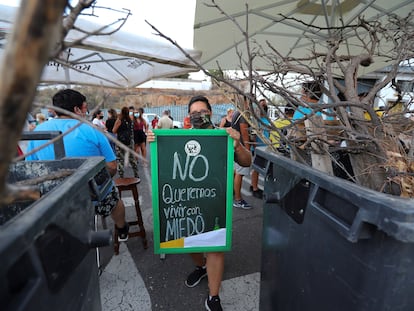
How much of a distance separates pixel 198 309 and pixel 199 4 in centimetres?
343

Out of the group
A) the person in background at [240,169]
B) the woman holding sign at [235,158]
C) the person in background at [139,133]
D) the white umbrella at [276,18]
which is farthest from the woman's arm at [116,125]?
the woman holding sign at [235,158]

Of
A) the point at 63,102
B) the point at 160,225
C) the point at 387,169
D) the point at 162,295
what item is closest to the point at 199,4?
the point at 63,102

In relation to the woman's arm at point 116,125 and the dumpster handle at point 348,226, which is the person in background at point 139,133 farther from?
the dumpster handle at point 348,226

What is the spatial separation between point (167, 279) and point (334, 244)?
6.23ft

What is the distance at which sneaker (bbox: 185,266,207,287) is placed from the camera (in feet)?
7.59

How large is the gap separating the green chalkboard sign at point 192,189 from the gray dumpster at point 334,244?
0.50 m

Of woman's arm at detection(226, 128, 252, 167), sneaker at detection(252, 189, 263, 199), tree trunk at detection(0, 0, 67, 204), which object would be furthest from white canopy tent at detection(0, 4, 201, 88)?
sneaker at detection(252, 189, 263, 199)

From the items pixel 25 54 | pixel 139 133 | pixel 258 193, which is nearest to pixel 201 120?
pixel 25 54

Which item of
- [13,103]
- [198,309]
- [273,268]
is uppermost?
[13,103]

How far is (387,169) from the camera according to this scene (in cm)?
120

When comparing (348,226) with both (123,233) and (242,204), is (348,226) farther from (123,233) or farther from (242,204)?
(242,204)

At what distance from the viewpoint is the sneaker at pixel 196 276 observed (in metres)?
2.31

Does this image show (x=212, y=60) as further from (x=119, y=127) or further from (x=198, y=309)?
(x=198, y=309)

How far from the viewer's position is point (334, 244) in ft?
3.13
